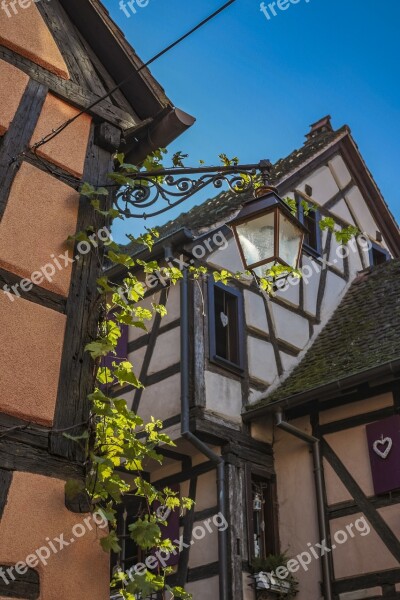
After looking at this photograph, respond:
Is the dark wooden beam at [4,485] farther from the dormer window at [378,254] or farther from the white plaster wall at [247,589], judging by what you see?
the dormer window at [378,254]

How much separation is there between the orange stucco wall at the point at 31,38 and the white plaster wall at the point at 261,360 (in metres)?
5.60

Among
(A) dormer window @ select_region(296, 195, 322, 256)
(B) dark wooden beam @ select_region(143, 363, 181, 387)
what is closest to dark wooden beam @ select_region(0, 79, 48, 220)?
(B) dark wooden beam @ select_region(143, 363, 181, 387)

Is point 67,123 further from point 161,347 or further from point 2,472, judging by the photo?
point 161,347

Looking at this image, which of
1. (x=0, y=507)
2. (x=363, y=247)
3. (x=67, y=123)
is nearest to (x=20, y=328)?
(x=0, y=507)

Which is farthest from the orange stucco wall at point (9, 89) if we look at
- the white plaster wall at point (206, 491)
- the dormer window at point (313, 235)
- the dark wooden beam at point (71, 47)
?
the dormer window at point (313, 235)

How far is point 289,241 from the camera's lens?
4.83m

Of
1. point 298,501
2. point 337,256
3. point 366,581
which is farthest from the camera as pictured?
point 337,256

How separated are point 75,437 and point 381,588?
18.1 feet

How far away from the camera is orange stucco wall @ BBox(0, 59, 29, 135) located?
212 inches

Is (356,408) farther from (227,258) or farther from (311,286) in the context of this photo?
(311,286)

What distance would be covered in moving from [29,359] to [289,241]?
1.68 meters

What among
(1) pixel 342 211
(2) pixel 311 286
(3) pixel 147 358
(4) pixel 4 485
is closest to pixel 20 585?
(4) pixel 4 485

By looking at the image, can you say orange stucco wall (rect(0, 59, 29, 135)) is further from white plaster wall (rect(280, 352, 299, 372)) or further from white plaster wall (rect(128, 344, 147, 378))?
white plaster wall (rect(280, 352, 299, 372))

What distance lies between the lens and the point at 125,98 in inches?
261
